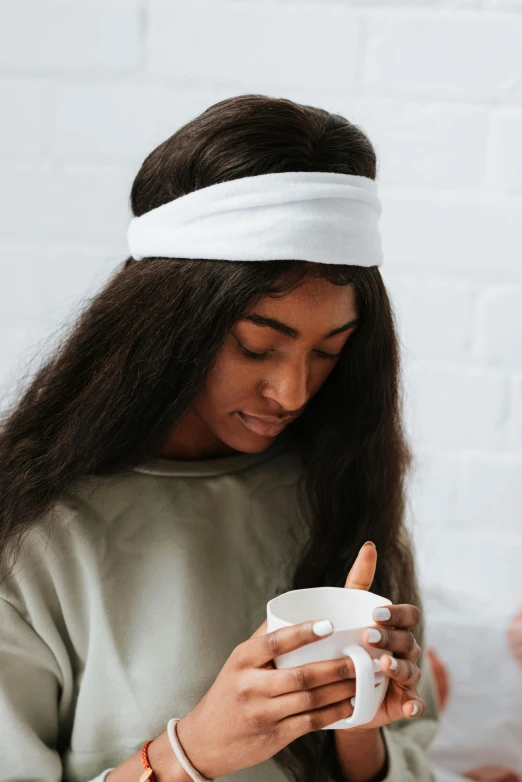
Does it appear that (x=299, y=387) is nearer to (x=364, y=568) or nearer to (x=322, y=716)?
(x=364, y=568)

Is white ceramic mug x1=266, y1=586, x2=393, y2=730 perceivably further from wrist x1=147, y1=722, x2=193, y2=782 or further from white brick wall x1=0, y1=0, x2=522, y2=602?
white brick wall x1=0, y1=0, x2=522, y2=602

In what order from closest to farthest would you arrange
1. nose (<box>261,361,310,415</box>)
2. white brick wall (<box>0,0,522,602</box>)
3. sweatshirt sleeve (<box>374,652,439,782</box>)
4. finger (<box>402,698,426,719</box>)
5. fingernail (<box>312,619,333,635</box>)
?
fingernail (<box>312,619,333,635</box>)
finger (<box>402,698,426,719</box>)
nose (<box>261,361,310,415</box>)
sweatshirt sleeve (<box>374,652,439,782</box>)
white brick wall (<box>0,0,522,602</box>)

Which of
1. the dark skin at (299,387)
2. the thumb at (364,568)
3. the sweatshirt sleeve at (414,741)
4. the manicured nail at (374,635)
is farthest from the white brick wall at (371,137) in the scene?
the manicured nail at (374,635)

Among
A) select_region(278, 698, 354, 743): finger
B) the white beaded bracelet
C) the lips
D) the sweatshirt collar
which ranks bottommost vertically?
the white beaded bracelet

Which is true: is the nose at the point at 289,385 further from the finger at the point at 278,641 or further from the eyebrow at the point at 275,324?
the finger at the point at 278,641

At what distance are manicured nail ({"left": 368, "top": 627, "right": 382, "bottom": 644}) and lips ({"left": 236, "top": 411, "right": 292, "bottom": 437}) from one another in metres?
0.30

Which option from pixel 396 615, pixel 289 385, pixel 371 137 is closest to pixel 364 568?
pixel 396 615


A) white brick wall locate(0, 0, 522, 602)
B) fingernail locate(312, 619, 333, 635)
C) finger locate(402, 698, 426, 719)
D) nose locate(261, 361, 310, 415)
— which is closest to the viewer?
fingernail locate(312, 619, 333, 635)

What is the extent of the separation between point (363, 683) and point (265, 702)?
86mm

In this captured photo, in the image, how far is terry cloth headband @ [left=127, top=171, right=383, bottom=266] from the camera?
2.74ft

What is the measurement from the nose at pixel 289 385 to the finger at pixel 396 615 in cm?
23

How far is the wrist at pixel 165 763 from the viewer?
2.69 ft

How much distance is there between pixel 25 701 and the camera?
0.92 metres

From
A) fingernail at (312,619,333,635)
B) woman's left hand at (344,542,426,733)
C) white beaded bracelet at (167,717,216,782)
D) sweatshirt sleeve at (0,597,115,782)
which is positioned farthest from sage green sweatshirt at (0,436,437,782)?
fingernail at (312,619,333,635)
